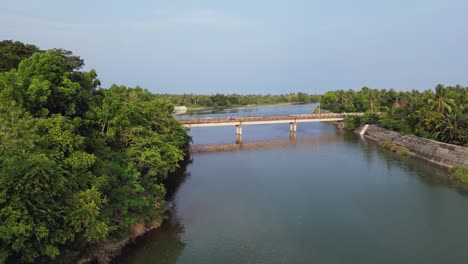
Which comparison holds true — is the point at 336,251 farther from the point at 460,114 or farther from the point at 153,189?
the point at 460,114

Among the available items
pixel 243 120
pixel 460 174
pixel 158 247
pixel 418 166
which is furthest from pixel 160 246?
pixel 243 120

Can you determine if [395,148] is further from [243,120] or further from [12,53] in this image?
[12,53]

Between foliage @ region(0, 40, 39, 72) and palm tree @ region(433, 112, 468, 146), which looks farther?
palm tree @ region(433, 112, 468, 146)

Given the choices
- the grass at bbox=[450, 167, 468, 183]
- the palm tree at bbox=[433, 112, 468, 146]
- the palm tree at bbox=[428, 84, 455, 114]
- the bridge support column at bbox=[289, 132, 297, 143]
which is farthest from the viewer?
the bridge support column at bbox=[289, 132, 297, 143]

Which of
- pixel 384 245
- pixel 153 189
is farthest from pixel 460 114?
pixel 153 189

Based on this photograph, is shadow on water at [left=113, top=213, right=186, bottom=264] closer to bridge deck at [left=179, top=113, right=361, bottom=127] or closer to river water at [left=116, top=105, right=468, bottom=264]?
river water at [left=116, top=105, right=468, bottom=264]

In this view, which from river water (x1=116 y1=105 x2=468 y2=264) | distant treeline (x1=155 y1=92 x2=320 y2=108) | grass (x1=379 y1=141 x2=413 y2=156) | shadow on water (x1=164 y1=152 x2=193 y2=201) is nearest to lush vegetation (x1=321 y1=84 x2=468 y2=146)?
grass (x1=379 y1=141 x2=413 y2=156)
